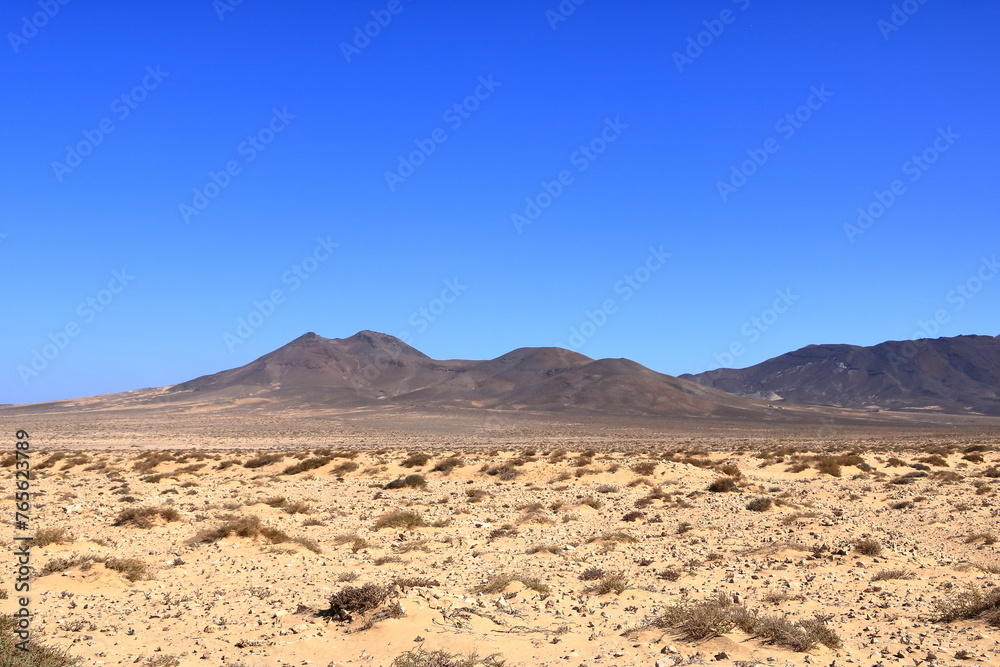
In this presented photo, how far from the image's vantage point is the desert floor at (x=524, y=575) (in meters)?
8.48

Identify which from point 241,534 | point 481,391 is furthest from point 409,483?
point 481,391

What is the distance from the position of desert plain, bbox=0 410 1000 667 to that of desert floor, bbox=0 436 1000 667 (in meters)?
0.05

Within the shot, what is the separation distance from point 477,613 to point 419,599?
2.67 ft

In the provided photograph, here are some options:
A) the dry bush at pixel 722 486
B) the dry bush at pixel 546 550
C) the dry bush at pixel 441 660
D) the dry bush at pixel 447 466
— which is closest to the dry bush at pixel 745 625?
the dry bush at pixel 441 660

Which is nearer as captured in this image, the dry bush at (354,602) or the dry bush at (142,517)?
the dry bush at (354,602)

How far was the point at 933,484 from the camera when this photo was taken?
2538 centimetres

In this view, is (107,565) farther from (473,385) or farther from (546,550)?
(473,385)

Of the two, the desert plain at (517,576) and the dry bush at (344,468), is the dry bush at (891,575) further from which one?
the dry bush at (344,468)

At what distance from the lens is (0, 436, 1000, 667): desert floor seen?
8477 millimetres

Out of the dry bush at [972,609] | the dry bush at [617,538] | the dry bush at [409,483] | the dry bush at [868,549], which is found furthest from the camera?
the dry bush at [409,483]

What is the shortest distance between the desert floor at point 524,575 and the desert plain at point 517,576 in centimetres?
5

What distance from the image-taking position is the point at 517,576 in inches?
453

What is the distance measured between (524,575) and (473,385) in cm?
16125

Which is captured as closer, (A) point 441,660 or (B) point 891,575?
(A) point 441,660
